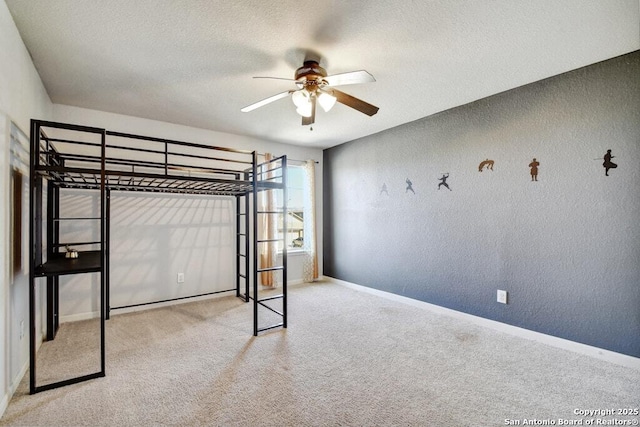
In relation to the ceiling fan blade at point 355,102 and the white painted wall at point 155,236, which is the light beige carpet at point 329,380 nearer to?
the white painted wall at point 155,236

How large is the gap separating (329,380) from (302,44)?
2422 millimetres

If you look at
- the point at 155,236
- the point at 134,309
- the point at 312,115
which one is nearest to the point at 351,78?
the point at 312,115

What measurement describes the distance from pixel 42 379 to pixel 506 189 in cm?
420

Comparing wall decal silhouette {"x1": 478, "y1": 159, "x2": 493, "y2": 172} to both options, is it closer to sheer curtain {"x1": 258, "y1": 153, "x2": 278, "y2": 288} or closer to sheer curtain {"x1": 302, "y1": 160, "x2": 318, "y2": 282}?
sheer curtain {"x1": 302, "y1": 160, "x2": 318, "y2": 282}

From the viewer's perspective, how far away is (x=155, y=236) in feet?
12.7

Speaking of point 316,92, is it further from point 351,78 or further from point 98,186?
point 98,186

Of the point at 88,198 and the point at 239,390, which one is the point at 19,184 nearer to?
the point at 88,198

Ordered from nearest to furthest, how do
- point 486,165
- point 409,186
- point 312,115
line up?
point 312,115 → point 486,165 → point 409,186

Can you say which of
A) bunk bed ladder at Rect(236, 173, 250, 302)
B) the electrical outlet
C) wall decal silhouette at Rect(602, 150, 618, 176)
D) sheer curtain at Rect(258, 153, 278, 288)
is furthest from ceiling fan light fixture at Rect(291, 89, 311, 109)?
the electrical outlet

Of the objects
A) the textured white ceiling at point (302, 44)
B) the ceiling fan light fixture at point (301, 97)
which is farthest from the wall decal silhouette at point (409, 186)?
the ceiling fan light fixture at point (301, 97)

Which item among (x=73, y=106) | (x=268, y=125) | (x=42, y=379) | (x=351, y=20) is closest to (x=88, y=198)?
(x=73, y=106)

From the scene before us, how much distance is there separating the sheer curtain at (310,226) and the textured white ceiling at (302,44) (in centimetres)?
212

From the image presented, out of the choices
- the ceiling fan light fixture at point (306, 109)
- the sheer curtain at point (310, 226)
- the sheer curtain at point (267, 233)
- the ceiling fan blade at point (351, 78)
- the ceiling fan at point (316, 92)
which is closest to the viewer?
the ceiling fan blade at point (351, 78)

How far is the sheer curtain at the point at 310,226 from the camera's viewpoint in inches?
204
